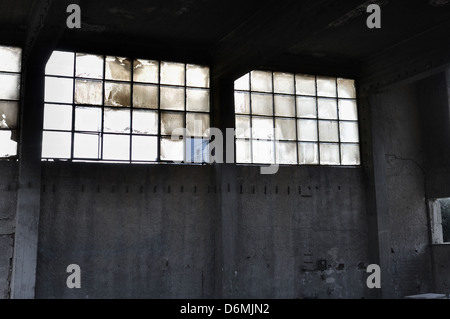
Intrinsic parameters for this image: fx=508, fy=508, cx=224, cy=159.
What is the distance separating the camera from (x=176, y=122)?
9.62m

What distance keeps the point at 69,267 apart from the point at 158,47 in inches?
169

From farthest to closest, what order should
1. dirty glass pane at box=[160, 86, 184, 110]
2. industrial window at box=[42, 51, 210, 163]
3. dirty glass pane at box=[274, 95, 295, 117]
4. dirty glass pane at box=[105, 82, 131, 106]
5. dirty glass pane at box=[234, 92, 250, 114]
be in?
dirty glass pane at box=[274, 95, 295, 117]
dirty glass pane at box=[234, 92, 250, 114]
dirty glass pane at box=[160, 86, 184, 110]
dirty glass pane at box=[105, 82, 131, 106]
industrial window at box=[42, 51, 210, 163]

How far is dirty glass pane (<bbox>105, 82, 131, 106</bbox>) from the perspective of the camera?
9.27 meters

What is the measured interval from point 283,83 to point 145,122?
3.05 m

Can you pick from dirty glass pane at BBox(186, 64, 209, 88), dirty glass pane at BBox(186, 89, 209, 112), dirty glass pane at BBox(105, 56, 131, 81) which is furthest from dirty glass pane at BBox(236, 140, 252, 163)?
dirty glass pane at BBox(105, 56, 131, 81)

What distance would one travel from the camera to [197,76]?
995 cm

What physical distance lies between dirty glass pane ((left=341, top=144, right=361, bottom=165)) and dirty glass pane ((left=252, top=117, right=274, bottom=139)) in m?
1.72

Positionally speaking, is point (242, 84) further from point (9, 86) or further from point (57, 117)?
point (9, 86)

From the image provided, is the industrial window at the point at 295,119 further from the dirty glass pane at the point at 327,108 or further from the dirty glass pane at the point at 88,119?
the dirty glass pane at the point at 88,119

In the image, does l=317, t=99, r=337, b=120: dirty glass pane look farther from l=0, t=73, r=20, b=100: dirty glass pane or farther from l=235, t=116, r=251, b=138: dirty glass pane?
l=0, t=73, r=20, b=100: dirty glass pane

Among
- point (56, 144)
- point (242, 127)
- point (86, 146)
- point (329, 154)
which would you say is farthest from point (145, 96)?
point (329, 154)

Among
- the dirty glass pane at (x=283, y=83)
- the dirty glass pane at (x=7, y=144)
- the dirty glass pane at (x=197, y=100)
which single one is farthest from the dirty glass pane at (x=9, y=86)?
the dirty glass pane at (x=283, y=83)

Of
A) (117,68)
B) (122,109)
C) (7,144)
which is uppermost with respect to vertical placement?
(117,68)

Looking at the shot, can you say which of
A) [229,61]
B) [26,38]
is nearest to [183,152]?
[229,61]
